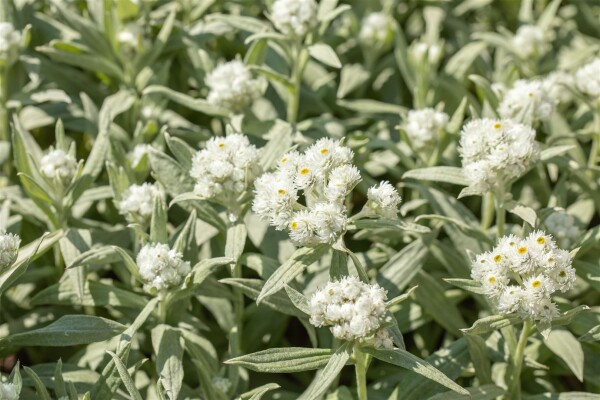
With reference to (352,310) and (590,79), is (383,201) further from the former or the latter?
(590,79)

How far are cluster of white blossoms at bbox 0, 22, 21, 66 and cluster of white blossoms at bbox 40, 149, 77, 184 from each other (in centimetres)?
96

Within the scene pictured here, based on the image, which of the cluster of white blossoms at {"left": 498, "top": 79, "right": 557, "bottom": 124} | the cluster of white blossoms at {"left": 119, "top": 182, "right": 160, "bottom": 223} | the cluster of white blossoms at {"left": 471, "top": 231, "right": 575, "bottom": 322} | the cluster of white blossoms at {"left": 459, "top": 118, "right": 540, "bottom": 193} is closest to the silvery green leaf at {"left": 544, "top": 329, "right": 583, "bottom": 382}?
the cluster of white blossoms at {"left": 471, "top": 231, "right": 575, "bottom": 322}

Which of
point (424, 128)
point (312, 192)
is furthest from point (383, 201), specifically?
point (424, 128)

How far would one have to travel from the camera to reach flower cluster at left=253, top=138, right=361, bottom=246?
10.9ft

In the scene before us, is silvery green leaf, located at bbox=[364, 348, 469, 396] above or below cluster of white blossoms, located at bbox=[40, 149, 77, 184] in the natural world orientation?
below

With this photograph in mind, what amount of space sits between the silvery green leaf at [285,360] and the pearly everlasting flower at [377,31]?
290 centimetres

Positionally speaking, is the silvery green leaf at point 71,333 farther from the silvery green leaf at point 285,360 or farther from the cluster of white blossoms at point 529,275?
the cluster of white blossoms at point 529,275

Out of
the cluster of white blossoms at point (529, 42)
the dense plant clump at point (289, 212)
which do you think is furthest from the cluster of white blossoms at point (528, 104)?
the cluster of white blossoms at point (529, 42)

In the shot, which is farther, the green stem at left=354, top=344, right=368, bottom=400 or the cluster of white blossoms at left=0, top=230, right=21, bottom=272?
the cluster of white blossoms at left=0, top=230, right=21, bottom=272

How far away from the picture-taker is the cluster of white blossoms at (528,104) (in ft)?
14.3

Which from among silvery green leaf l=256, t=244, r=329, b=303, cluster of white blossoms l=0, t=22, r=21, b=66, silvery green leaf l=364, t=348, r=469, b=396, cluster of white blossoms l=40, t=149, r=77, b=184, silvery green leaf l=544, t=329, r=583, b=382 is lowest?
silvery green leaf l=544, t=329, r=583, b=382

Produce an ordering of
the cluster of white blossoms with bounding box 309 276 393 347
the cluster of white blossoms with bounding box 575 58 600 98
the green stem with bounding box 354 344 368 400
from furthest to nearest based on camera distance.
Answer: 1. the cluster of white blossoms with bounding box 575 58 600 98
2. the green stem with bounding box 354 344 368 400
3. the cluster of white blossoms with bounding box 309 276 393 347

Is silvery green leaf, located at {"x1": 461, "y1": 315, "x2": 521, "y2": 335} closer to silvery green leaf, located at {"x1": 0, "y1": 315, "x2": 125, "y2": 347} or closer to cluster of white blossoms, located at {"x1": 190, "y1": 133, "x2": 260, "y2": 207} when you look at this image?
cluster of white blossoms, located at {"x1": 190, "y1": 133, "x2": 260, "y2": 207}

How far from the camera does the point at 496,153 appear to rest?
12.1 ft
